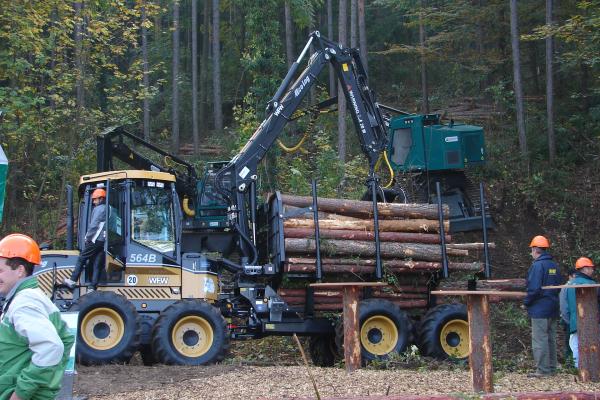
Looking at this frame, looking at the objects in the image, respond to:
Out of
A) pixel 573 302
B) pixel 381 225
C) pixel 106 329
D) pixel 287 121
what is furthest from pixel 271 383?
pixel 287 121

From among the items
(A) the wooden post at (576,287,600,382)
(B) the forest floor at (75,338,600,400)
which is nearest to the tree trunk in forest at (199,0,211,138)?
(B) the forest floor at (75,338,600,400)

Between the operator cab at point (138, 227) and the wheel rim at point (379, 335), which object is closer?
the operator cab at point (138, 227)

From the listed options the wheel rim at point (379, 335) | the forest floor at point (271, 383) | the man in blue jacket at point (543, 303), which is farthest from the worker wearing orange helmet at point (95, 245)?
the man in blue jacket at point (543, 303)

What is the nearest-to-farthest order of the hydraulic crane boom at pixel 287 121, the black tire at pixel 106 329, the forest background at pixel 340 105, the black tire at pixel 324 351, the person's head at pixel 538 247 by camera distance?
the person's head at pixel 538 247, the black tire at pixel 106 329, the black tire at pixel 324 351, the hydraulic crane boom at pixel 287 121, the forest background at pixel 340 105

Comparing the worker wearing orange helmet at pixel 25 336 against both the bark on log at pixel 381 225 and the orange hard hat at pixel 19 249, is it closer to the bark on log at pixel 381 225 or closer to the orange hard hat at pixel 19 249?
the orange hard hat at pixel 19 249

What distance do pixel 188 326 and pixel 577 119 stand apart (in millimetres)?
19608

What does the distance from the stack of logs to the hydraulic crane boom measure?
37 cm

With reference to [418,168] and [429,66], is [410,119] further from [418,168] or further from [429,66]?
[429,66]

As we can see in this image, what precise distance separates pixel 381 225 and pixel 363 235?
42cm

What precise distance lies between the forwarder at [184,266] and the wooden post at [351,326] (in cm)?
246

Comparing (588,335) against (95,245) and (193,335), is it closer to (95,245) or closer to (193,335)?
(193,335)

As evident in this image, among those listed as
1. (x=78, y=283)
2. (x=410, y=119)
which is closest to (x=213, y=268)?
(x=78, y=283)

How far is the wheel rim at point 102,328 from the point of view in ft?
42.0

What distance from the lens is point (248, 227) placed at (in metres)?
15.3
